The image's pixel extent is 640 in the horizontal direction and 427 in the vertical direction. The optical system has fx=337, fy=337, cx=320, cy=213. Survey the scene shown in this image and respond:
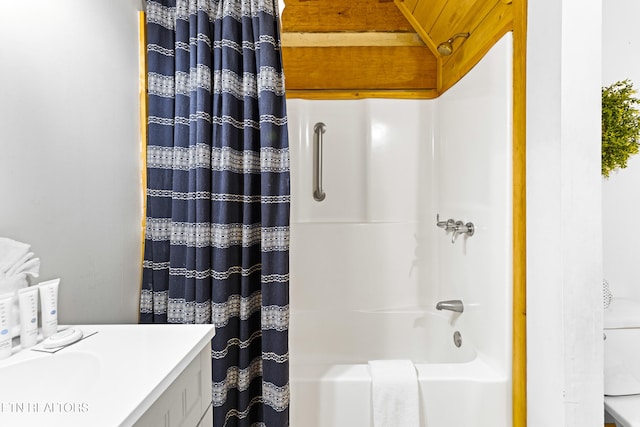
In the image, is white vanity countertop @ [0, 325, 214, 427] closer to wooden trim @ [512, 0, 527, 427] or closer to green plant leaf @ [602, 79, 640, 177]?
wooden trim @ [512, 0, 527, 427]

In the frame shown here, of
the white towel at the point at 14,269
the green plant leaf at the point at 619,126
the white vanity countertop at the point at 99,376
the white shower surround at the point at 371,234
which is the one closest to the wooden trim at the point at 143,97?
the white towel at the point at 14,269

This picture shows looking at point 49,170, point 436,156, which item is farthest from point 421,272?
point 49,170

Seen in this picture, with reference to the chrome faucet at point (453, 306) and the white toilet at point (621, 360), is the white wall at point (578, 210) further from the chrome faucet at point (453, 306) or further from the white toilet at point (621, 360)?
the chrome faucet at point (453, 306)

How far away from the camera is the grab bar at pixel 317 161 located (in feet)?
6.72

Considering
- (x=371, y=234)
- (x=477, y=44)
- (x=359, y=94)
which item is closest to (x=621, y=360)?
(x=371, y=234)

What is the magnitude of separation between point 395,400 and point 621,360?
789mm

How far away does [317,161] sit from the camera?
6.88 ft

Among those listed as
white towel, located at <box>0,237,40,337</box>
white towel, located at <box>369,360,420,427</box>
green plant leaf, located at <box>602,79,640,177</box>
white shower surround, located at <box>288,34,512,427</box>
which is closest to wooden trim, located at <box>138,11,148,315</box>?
white towel, located at <box>0,237,40,337</box>

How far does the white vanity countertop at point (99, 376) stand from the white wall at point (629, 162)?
1.48m

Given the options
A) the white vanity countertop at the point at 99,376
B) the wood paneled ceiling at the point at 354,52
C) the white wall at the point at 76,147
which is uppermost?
the wood paneled ceiling at the point at 354,52

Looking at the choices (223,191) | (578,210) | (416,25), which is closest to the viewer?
(578,210)

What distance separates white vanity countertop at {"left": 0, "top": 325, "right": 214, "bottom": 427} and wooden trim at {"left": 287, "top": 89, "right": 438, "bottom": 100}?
1622 mm

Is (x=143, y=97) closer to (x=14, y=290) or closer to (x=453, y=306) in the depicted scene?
(x=14, y=290)

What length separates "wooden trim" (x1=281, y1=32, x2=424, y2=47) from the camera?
82.4 inches
